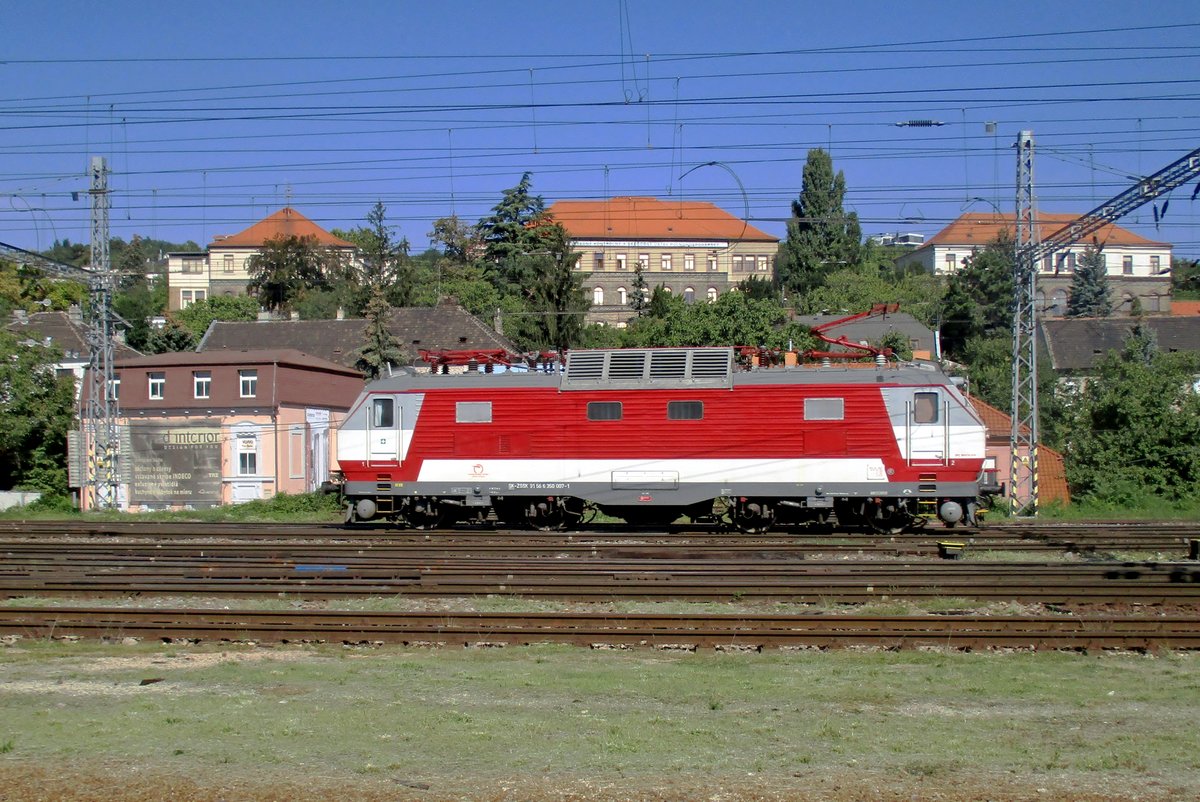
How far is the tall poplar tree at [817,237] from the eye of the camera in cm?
8262

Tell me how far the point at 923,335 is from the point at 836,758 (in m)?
57.3

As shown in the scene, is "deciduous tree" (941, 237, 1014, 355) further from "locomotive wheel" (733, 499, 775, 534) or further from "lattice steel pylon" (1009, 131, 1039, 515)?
"locomotive wheel" (733, 499, 775, 534)

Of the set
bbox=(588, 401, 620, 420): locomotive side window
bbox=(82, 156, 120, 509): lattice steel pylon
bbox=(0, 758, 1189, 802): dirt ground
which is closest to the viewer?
bbox=(0, 758, 1189, 802): dirt ground

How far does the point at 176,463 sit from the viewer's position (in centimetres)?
3631

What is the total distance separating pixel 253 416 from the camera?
36812 mm

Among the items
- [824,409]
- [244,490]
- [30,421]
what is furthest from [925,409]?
[30,421]

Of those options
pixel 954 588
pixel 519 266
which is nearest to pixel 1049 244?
pixel 954 588

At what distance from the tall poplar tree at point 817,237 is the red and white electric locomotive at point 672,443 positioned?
2370 inches

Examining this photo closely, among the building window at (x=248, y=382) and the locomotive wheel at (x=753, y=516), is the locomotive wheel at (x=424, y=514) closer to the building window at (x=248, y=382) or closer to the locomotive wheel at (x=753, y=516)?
the locomotive wheel at (x=753, y=516)

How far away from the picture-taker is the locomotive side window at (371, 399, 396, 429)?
23.3 m

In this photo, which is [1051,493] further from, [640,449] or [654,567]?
[654,567]

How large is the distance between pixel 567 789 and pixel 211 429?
3276 cm

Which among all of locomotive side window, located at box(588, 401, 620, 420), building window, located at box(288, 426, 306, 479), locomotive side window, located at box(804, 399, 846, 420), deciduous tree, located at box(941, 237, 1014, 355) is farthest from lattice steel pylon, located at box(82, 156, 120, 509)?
deciduous tree, located at box(941, 237, 1014, 355)

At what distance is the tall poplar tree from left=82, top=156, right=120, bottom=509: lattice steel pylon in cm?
5847
